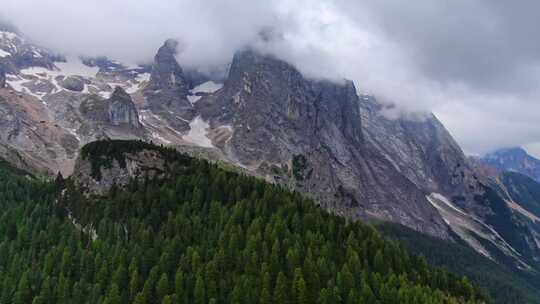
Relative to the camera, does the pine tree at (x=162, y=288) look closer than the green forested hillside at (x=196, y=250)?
Yes

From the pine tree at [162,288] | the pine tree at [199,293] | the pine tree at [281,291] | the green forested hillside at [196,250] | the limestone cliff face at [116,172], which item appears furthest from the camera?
the limestone cliff face at [116,172]

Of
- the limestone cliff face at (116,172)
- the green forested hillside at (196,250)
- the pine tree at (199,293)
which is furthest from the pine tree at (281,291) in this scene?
the limestone cliff face at (116,172)

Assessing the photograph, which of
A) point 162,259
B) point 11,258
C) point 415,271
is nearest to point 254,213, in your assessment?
point 162,259

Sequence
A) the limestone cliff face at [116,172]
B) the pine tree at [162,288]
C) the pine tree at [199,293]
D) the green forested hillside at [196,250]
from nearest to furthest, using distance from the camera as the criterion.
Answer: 1. the pine tree at [199,293]
2. the pine tree at [162,288]
3. the green forested hillside at [196,250]
4. the limestone cliff face at [116,172]

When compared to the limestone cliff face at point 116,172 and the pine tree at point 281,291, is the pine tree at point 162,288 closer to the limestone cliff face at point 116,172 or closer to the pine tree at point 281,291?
the pine tree at point 281,291

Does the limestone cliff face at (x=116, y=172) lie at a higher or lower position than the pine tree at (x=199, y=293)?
higher

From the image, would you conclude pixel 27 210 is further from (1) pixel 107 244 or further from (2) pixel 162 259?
(2) pixel 162 259

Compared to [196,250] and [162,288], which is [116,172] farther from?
[162,288]

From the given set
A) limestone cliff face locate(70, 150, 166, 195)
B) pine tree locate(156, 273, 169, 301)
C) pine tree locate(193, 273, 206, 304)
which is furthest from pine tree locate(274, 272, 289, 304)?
limestone cliff face locate(70, 150, 166, 195)

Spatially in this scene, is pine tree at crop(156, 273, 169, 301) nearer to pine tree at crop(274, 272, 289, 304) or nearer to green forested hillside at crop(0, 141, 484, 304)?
green forested hillside at crop(0, 141, 484, 304)
